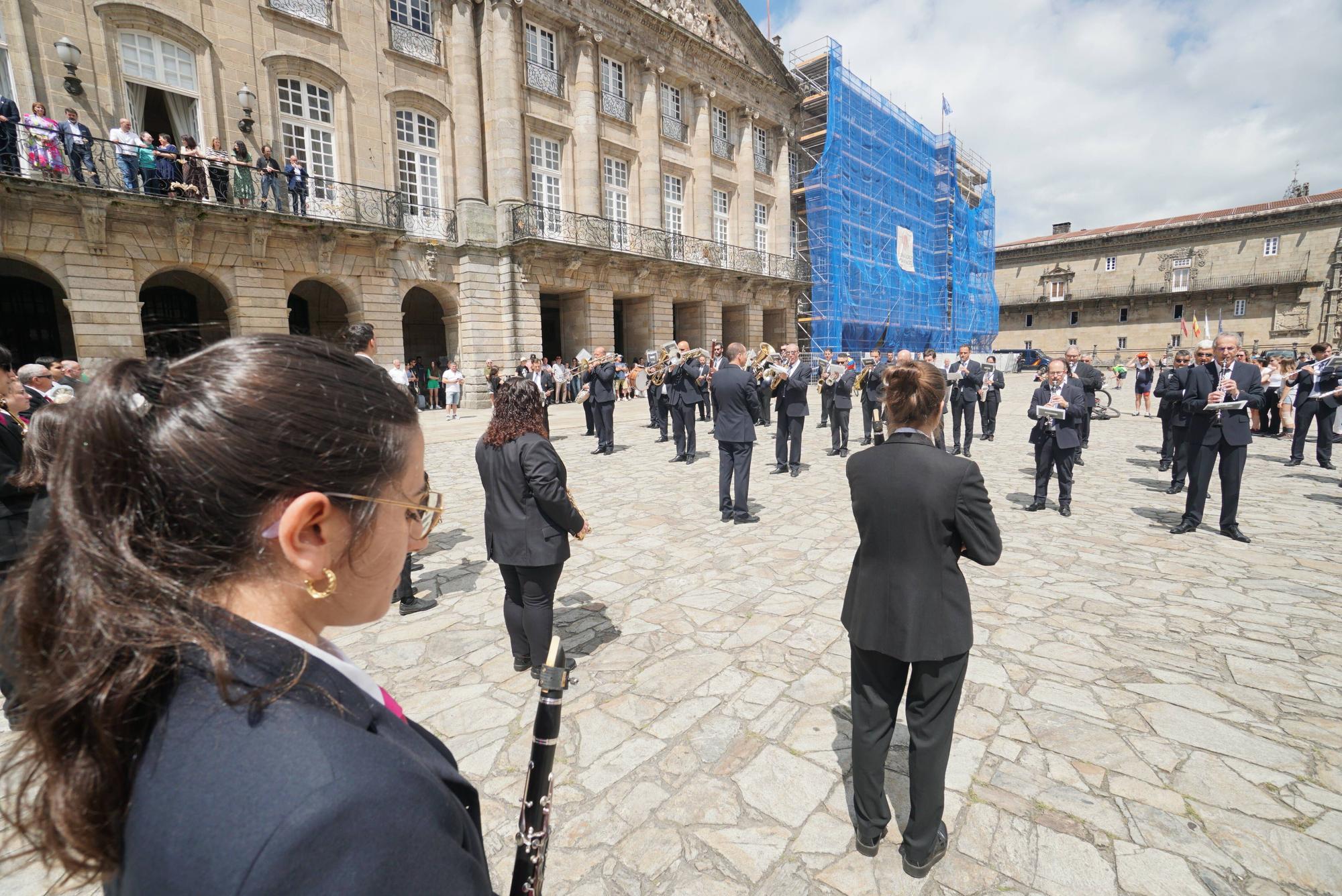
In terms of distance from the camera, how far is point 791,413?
10164 mm

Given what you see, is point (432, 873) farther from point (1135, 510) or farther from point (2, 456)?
point (1135, 510)

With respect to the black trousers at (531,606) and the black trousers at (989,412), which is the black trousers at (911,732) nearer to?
the black trousers at (531,606)

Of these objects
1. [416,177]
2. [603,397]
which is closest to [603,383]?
[603,397]

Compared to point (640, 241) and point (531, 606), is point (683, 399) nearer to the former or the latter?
point (531, 606)

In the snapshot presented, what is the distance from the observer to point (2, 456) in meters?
3.32

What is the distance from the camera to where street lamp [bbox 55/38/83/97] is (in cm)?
1298

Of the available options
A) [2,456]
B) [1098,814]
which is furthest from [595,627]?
[2,456]

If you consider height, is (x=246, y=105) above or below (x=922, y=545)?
above

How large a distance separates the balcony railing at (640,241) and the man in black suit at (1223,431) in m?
17.6

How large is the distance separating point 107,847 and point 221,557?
359 millimetres

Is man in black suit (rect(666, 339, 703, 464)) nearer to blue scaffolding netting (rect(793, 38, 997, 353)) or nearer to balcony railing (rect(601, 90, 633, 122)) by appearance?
balcony railing (rect(601, 90, 633, 122))

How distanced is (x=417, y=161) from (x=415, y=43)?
335cm

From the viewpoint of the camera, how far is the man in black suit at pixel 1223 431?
21.4 ft

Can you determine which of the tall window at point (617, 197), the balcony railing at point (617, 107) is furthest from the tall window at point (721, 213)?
the balcony railing at point (617, 107)
